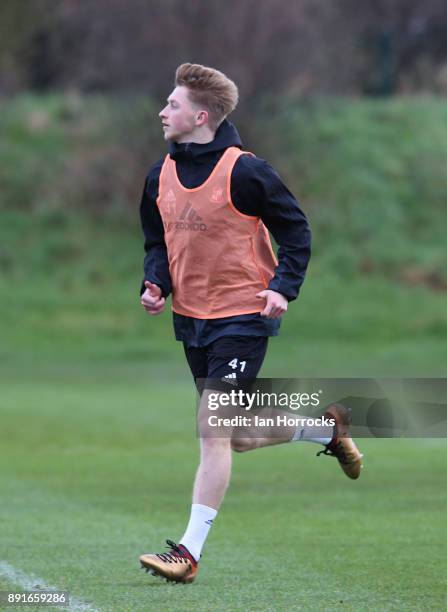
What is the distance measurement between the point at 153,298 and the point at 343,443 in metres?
1.29

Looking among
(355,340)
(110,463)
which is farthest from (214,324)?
(355,340)

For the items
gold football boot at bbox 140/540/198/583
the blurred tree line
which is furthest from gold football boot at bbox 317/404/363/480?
the blurred tree line

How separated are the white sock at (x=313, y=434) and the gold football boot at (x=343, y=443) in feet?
0.14

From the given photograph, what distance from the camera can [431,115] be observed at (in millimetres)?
36469

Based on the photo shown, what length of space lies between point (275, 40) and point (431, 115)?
18.2ft

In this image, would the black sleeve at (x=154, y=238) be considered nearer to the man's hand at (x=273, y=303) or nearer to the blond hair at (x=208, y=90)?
the blond hair at (x=208, y=90)

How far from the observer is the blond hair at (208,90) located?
7090 mm

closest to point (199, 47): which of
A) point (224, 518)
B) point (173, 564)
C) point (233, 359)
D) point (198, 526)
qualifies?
point (224, 518)

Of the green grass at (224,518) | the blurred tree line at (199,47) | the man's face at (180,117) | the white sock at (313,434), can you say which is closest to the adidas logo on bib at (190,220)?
the man's face at (180,117)

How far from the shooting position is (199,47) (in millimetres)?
32062

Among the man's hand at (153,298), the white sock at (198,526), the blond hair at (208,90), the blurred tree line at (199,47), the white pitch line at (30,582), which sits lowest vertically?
the white pitch line at (30,582)

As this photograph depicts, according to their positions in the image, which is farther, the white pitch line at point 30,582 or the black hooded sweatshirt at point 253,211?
the black hooded sweatshirt at point 253,211

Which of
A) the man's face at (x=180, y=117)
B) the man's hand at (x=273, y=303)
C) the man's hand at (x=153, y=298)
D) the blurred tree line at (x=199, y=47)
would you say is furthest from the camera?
the blurred tree line at (x=199, y=47)

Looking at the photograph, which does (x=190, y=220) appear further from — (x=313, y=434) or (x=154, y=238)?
(x=313, y=434)
